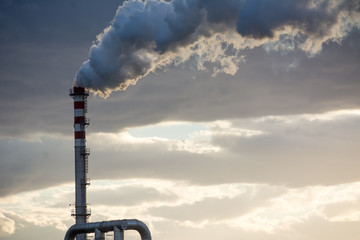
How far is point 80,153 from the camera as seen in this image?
113750mm

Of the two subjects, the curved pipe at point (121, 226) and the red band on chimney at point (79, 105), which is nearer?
the curved pipe at point (121, 226)

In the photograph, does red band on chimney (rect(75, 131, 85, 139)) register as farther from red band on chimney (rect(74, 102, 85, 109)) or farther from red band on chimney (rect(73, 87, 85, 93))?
red band on chimney (rect(73, 87, 85, 93))

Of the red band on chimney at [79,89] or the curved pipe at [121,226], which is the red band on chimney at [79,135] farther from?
the curved pipe at [121,226]

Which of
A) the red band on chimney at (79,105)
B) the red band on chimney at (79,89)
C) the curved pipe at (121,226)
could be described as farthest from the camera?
the red band on chimney at (79,105)

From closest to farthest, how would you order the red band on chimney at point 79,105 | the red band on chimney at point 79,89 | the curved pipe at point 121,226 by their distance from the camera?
the curved pipe at point 121,226, the red band on chimney at point 79,89, the red band on chimney at point 79,105

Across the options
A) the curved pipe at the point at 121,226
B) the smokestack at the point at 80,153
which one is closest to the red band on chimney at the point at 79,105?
the smokestack at the point at 80,153

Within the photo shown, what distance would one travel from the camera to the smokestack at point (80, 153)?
113000 millimetres

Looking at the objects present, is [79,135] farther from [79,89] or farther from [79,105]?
[79,89]

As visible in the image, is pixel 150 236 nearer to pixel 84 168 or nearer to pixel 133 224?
pixel 133 224

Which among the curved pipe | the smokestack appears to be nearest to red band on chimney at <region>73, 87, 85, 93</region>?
the smokestack

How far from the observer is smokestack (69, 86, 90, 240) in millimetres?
113000

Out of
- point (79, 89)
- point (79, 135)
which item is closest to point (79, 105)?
point (79, 89)

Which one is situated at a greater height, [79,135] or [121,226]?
[79,135]

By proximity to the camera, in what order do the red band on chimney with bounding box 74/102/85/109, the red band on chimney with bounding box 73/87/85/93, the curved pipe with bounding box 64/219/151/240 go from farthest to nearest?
the red band on chimney with bounding box 74/102/85/109
the red band on chimney with bounding box 73/87/85/93
the curved pipe with bounding box 64/219/151/240
